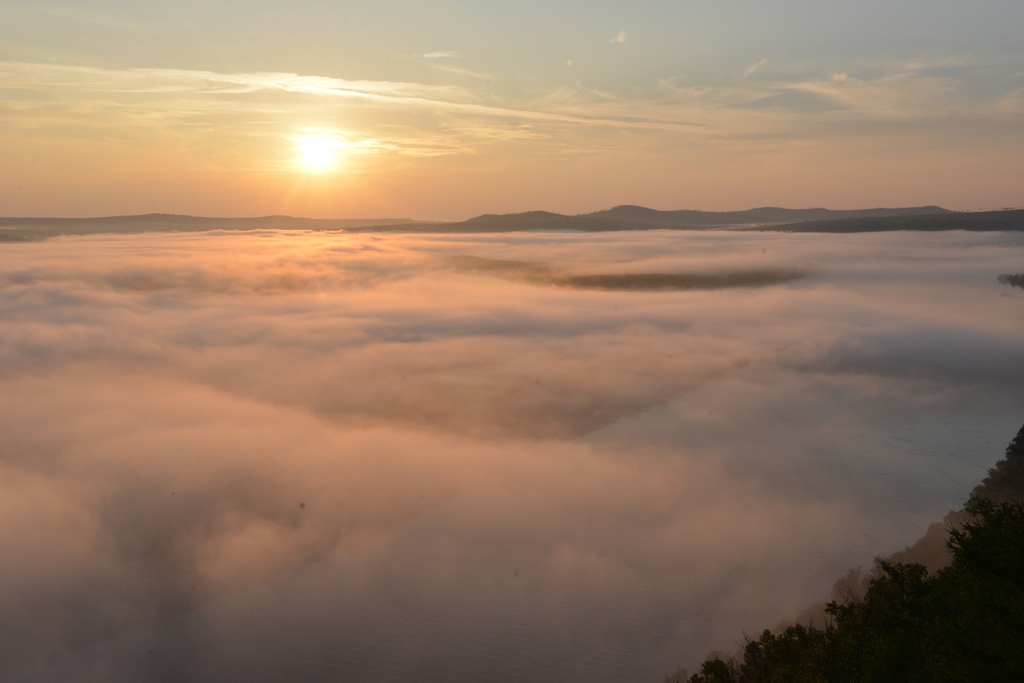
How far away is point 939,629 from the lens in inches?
917

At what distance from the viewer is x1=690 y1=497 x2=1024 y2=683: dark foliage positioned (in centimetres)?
1961

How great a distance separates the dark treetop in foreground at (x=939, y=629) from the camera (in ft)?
64.3

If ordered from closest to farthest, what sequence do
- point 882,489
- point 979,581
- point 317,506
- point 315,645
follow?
1. point 979,581
2. point 315,645
3. point 882,489
4. point 317,506

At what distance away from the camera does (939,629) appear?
2328 centimetres

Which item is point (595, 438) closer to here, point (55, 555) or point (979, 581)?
point (55, 555)

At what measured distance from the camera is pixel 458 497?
10031 centimetres

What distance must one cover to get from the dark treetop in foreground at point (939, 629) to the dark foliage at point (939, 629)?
0.09 ft

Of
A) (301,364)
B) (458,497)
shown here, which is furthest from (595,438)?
(301,364)

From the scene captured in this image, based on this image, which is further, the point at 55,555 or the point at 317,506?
the point at 317,506

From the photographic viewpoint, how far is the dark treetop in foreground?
19.6 m

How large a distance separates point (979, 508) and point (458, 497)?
275 feet

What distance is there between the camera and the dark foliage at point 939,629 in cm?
1961

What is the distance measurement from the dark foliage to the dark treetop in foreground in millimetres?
29

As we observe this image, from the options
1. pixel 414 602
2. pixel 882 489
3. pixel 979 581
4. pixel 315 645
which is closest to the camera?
pixel 979 581
